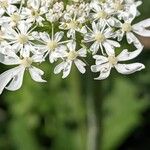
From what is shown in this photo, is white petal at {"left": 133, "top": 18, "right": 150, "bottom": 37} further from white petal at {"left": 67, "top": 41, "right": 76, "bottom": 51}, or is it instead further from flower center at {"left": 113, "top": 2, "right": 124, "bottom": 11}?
white petal at {"left": 67, "top": 41, "right": 76, "bottom": 51}

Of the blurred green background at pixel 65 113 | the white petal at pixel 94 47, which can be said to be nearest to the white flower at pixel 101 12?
the white petal at pixel 94 47

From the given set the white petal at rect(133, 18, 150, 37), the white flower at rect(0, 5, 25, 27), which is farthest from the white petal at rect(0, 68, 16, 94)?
the white petal at rect(133, 18, 150, 37)

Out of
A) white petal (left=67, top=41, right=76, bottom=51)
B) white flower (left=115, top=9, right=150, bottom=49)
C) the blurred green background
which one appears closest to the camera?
white petal (left=67, top=41, right=76, bottom=51)

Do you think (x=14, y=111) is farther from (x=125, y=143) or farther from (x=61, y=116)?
(x=125, y=143)

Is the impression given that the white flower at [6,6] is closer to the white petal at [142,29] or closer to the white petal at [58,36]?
the white petal at [58,36]

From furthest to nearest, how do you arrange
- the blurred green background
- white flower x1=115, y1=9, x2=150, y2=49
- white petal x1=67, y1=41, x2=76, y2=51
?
1. the blurred green background
2. white flower x1=115, y1=9, x2=150, y2=49
3. white petal x1=67, y1=41, x2=76, y2=51

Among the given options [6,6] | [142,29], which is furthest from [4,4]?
[142,29]

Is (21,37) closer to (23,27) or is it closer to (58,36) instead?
(23,27)

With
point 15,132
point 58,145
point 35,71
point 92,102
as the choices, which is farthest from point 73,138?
point 35,71
